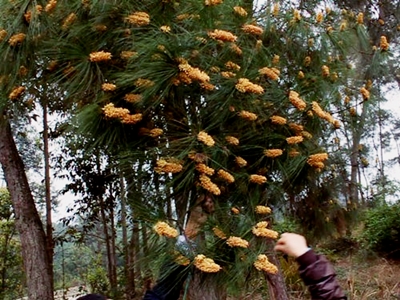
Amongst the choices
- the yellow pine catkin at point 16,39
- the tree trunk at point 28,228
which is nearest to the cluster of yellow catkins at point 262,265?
the yellow pine catkin at point 16,39

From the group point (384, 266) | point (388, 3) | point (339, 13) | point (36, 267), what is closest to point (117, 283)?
point (36, 267)

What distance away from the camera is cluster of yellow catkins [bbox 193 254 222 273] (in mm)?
1884

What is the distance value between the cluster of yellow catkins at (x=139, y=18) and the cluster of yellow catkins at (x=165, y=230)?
873 millimetres

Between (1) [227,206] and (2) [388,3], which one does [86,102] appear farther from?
(2) [388,3]

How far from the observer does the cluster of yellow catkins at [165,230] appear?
1.92 m

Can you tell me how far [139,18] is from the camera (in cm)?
210

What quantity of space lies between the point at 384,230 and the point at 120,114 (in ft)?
15.3

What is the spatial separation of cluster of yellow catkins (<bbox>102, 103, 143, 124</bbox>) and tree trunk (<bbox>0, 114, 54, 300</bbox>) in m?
2.02

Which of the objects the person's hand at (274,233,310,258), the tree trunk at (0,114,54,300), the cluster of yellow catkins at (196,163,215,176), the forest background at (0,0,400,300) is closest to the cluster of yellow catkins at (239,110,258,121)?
the forest background at (0,0,400,300)

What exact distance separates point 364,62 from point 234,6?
1.35 metres

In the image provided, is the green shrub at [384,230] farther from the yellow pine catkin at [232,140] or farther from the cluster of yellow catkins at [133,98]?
the cluster of yellow catkins at [133,98]

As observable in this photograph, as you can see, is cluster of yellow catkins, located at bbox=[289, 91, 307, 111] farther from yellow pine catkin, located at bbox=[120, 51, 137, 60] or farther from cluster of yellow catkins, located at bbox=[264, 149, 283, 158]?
yellow pine catkin, located at bbox=[120, 51, 137, 60]

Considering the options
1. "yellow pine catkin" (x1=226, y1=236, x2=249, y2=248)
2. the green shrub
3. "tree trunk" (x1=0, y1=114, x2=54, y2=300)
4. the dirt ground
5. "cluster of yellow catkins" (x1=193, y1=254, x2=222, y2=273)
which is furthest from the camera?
the green shrub

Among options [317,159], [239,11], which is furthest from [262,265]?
[239,11]
